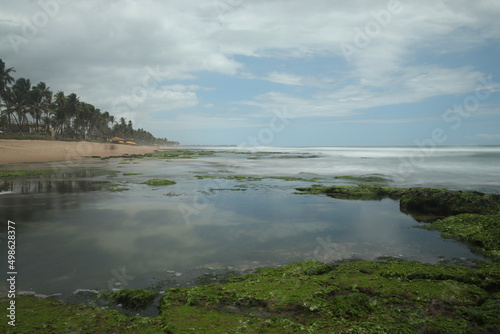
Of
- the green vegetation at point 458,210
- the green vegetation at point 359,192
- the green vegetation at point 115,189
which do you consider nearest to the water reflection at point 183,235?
the green vegetation at point 458,210

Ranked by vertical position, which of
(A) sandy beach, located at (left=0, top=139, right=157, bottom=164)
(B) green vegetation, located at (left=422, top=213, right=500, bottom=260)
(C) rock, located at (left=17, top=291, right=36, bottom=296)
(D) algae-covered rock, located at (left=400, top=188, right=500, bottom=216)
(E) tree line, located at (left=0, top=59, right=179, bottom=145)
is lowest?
(C) rock, located at (left=17, top=291, right=36, bottom=296)

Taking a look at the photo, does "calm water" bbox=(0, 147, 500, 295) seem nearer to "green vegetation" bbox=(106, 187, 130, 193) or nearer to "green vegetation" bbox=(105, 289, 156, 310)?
"green vegetation" bbox=(105, 289, 156, 310)

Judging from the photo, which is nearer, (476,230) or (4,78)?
(476,230)

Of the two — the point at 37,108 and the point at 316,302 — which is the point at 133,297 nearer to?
the point at 316,302

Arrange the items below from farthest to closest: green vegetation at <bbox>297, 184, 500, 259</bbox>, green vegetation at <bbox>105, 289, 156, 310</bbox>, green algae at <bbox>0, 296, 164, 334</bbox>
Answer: green vegetation at <bbox>297, 184, 500, 259</bbox>, green vegetation at <bbox>105, 289, 156, 310</bbox>, green algae at <bbox>0, 296, 164, 334</bbox>

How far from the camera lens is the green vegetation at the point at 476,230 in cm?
904

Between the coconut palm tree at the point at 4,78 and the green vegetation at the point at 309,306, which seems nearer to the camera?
the green vegetation at the point at 309,306

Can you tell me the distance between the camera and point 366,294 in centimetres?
602

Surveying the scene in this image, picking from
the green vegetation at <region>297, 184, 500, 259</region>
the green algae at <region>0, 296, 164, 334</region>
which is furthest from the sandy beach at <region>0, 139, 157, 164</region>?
the green vegetation at <region>297, 184, 500, 259</region>

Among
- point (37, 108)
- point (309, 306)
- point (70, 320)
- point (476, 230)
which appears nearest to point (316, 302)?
point (309, 306)

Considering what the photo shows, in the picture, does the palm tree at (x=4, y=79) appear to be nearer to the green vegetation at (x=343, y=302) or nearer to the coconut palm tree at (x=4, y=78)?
the coconut palm tree at (x=4, y=78)

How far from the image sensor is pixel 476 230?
10188mm

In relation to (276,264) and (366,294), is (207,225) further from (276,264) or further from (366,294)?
(366,294)

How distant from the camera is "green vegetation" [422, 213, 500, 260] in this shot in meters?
9.04
